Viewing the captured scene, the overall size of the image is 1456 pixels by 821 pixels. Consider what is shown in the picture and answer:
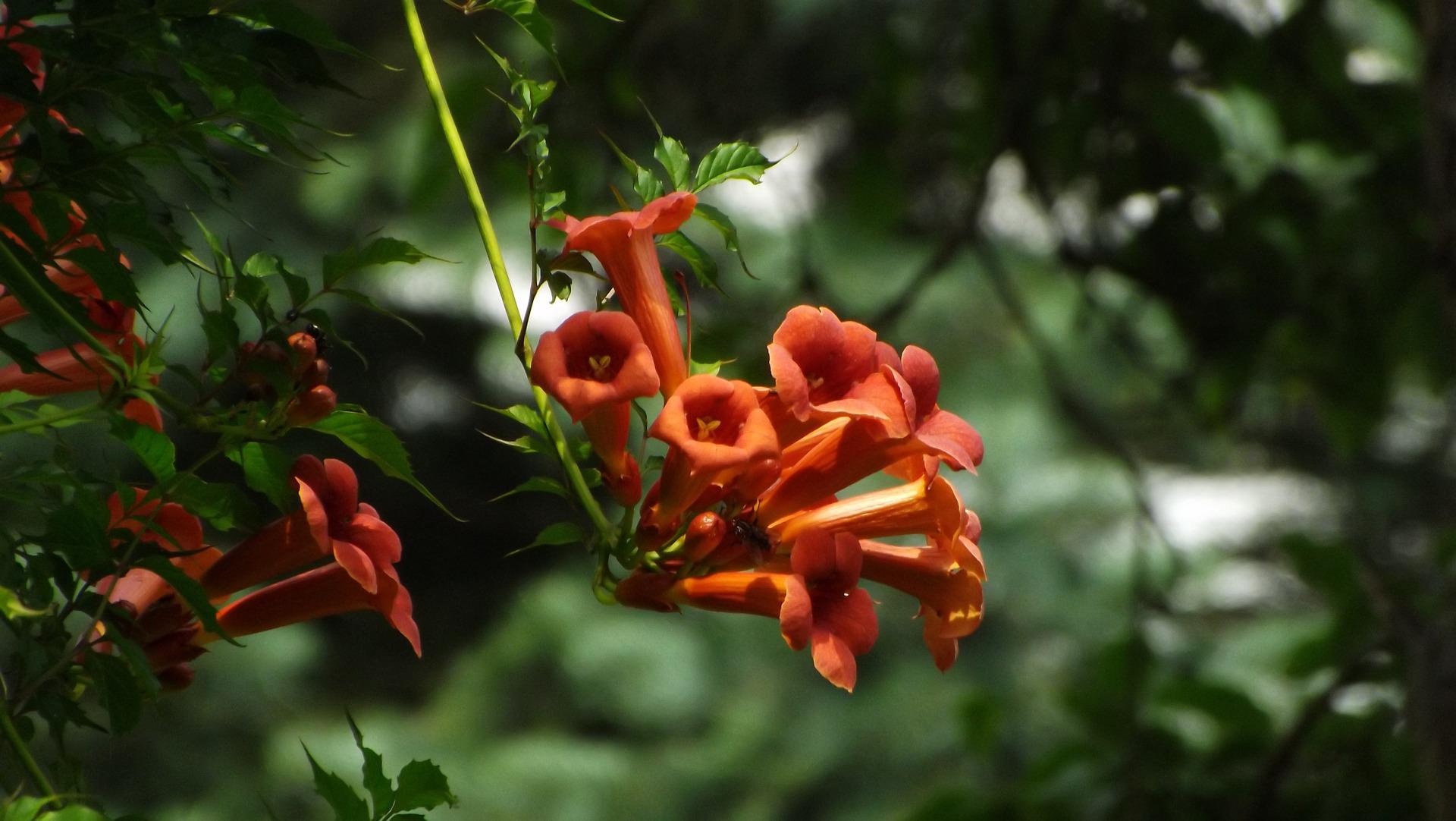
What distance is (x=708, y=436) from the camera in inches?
25.0

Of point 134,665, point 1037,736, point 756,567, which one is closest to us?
point 134,665

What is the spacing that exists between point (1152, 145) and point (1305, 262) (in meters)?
0.34

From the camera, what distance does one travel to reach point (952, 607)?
0.72 meters

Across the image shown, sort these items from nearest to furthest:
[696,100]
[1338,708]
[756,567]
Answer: [756,567], [1338,708], [696,100]

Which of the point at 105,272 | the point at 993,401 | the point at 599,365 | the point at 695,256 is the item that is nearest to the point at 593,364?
the point at 599,365

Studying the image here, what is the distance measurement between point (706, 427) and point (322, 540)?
0.61 ft

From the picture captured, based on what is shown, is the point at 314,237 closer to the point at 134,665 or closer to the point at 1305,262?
the point at 1305,262

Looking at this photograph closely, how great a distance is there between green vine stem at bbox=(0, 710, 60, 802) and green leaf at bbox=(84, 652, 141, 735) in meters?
0.03

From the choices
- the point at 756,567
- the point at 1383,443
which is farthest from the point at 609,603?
the point at 1383,443

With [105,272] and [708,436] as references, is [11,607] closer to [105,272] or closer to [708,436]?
[105,272]

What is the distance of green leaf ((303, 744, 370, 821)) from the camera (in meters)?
0.61

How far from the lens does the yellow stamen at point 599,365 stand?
631mm

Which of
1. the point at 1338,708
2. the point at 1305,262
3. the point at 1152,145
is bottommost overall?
the point at 1338,708

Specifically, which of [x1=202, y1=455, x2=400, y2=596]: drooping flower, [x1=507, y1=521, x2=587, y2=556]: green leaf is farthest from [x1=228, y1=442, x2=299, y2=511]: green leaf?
[x1=507, y1=521, x2=587, y2=556]: green leaf
